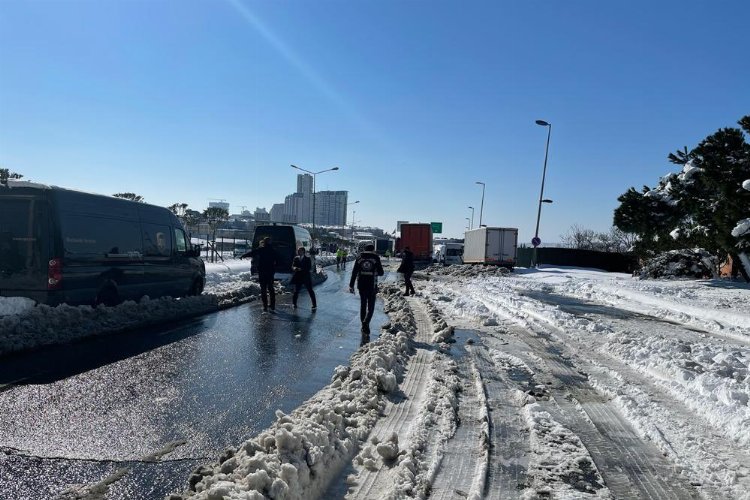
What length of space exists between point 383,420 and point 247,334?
18.5ft

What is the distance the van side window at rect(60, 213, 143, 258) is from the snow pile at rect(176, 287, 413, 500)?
5.91 meters

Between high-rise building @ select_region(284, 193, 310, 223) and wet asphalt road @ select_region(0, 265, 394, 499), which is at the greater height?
high-rise building @ select_region(284, 193, 310, 223)

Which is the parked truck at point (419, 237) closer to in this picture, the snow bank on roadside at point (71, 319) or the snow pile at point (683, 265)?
the snow pile at point (683, 265)

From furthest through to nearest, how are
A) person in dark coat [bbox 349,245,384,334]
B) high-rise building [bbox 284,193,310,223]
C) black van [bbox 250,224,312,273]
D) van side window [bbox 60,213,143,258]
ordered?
high-rise building [bbox 284,193,310,223] < black van [bbox 250,224,312,273] < person in dark coat [bbox 349,245,384,334] < van side window [bbox 60,213,143,258]

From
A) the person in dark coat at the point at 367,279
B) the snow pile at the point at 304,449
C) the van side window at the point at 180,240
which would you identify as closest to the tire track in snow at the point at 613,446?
the snow pile at the point at 304,449

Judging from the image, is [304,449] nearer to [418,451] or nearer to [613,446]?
[418,451]

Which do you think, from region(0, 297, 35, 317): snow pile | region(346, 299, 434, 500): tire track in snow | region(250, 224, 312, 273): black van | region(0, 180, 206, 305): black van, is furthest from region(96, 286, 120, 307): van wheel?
region(250, 224, 312, 273): black van

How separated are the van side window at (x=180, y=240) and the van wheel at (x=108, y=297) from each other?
9.33ft

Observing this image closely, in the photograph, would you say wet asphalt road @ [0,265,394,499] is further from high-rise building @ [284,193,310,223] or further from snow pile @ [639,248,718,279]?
high-rise building @ [284,193,310,223]

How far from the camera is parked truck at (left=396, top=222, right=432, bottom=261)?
155 ft

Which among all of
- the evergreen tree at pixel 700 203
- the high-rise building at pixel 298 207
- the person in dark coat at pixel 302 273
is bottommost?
the person in dark coat at pixel 302 273

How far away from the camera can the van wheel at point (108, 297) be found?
406 inches

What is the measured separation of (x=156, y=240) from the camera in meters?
12.5

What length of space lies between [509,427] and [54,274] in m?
7.60
